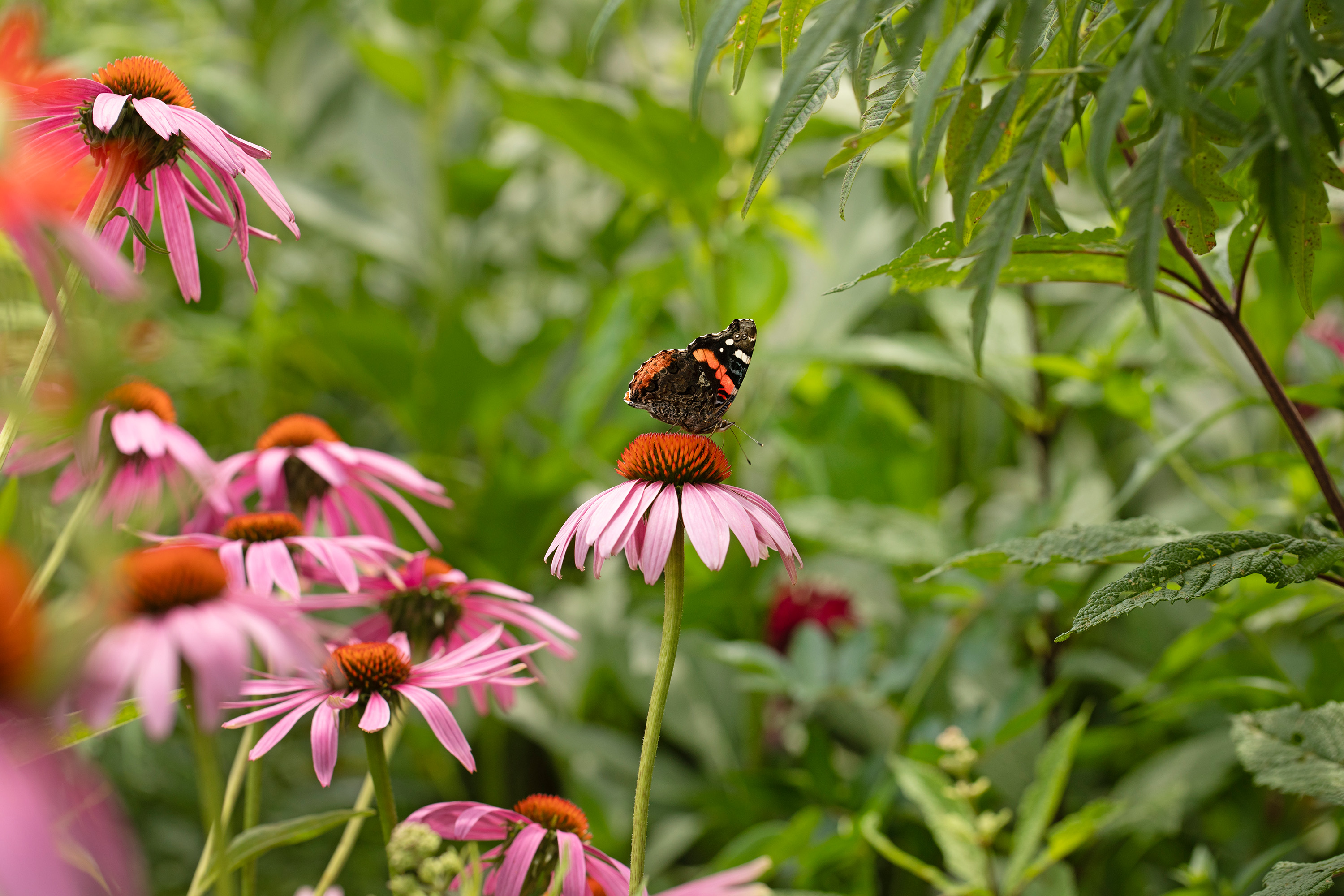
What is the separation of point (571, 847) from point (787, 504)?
0.51m

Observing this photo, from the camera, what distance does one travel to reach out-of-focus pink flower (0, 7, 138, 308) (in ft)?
0.68

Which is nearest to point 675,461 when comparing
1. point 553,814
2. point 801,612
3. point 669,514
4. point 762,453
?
point 669,514

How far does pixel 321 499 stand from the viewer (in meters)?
0.52

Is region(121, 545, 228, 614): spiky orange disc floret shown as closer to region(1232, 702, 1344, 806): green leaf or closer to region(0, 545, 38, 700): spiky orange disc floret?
region(0, 545, 38, 700): spiky orange disc floret

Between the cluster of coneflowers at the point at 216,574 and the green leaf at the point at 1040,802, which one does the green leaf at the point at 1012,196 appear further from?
the green leaf at the point at 1040,802

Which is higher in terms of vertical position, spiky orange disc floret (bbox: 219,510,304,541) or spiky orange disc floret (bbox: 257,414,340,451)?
spiky orange disc floret (bbox: 257,414,340,451)

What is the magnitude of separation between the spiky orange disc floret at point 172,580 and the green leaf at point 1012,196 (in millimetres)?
233

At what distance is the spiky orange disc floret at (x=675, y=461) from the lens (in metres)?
0.38

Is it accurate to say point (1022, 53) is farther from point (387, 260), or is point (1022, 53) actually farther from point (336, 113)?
point (336, 113)

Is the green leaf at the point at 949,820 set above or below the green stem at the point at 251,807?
below

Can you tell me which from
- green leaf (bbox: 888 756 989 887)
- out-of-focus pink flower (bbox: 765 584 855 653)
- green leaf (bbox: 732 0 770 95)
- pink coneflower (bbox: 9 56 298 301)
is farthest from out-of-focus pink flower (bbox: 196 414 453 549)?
out-of-focus pink flower (bbox: 765 584 855 653)

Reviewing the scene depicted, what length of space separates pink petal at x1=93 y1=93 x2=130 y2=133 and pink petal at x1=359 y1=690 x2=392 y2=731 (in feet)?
0.70

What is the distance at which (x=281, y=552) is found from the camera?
40 centimetres

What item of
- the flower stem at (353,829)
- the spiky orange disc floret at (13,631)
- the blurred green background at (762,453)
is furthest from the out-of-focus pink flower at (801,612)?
the spiky orange disc floret at (13,631)
